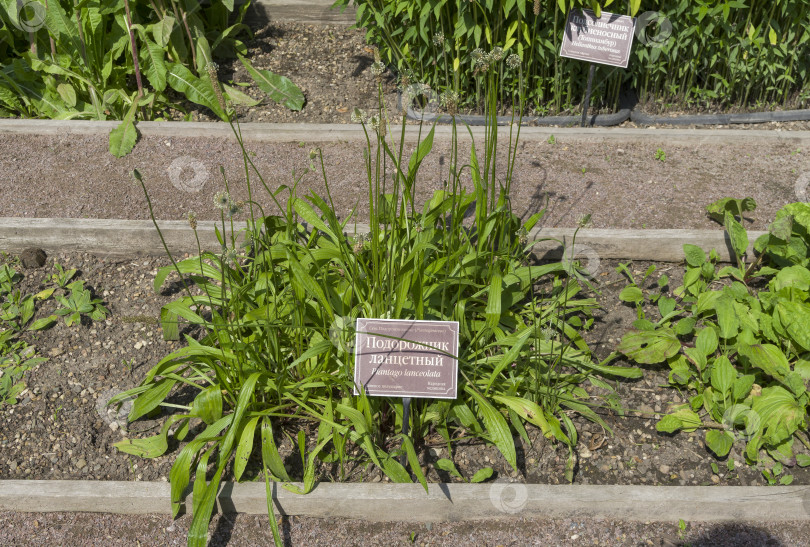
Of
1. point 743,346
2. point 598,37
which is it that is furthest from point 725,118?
point 743,346

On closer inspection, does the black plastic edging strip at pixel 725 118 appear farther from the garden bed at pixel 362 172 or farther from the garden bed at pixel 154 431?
the garden bed at pixel 154 431

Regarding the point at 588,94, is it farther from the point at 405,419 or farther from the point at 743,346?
the point at 405,419

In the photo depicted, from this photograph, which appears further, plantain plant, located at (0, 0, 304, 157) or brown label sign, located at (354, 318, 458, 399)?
plantain plant, located at (0, 0, 304, 157)

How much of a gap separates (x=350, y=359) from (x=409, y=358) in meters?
0.31
